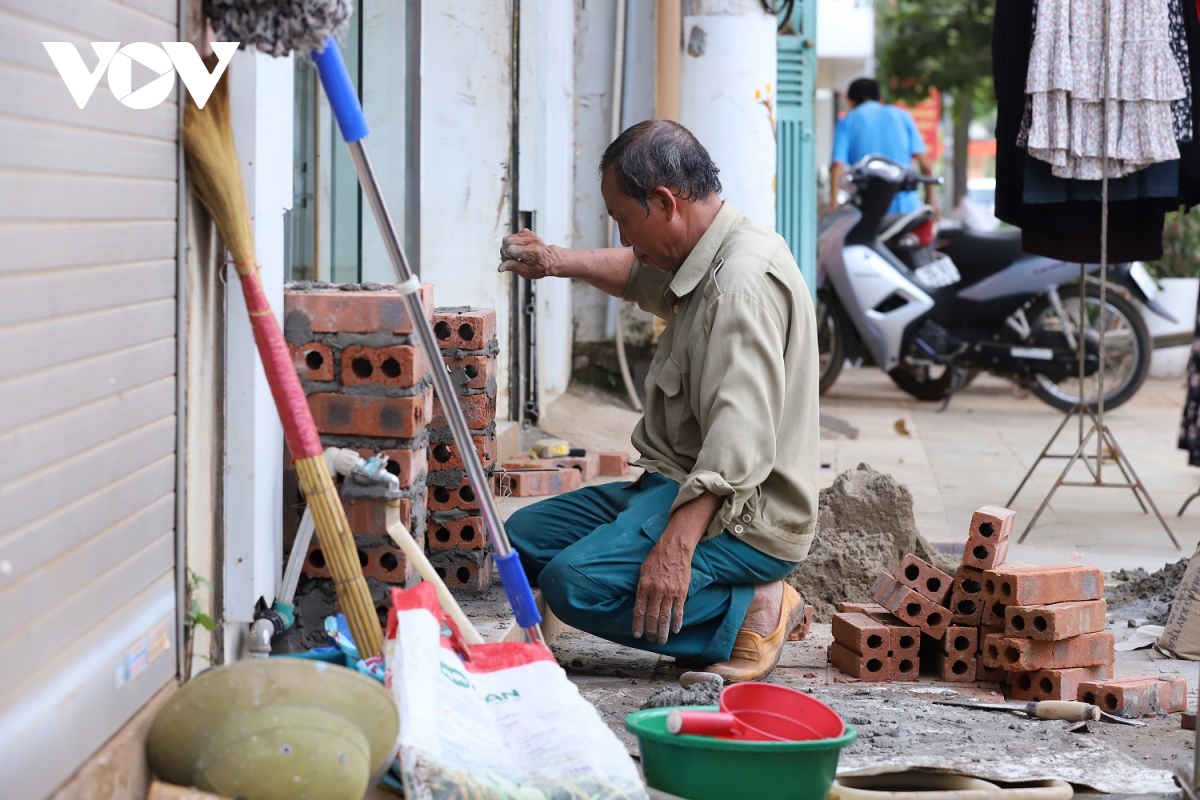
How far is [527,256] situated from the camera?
3699mm

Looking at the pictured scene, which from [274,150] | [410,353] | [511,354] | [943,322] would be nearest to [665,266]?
[410,353]

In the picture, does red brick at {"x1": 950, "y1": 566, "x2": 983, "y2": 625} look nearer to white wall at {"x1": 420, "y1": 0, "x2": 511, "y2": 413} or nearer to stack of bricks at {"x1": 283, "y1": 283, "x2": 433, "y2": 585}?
stack of bricks at {"x1": 283, "y1": 283, "x2": 433, "y2": 585}

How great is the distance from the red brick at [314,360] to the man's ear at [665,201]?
3.03 feet

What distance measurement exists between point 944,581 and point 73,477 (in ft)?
8.13

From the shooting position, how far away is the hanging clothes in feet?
17.7

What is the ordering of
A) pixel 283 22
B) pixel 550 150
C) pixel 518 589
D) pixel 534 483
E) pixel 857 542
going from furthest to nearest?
pixel 550 150 < pixel 534 483 < pixel 857 542 < pixel 518 589 < pixel 283 22

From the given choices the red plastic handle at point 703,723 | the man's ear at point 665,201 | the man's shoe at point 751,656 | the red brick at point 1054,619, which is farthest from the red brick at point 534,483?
the red plastic handle at point 703,723

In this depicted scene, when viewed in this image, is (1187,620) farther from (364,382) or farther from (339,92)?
(339,92)

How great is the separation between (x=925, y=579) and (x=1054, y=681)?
435 mm

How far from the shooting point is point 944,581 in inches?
150

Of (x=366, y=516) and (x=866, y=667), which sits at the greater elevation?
(x=366, y=516)

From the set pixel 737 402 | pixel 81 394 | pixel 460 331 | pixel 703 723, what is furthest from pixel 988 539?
pixel 81 394

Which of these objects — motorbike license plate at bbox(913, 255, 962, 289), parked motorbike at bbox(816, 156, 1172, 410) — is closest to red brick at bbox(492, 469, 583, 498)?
parked motorbike at bbox(816, 156, 1172, 410)

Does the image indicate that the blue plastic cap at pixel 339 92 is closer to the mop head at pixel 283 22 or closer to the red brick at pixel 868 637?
the mop head at pixel 283 22
